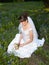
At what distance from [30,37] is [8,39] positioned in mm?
1477

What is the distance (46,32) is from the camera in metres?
11.5

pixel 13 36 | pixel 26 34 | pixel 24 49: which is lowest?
pixel 13 36

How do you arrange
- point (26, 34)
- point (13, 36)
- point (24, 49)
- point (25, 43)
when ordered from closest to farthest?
point (24, 49)
point (25, 43)
point (26, 34)
point (13, 36)

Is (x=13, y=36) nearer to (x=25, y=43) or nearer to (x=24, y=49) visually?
(x=25, y=43)

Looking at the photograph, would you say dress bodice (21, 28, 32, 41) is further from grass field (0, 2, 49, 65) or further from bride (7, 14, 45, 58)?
grass field (0, 2, 49, 65)

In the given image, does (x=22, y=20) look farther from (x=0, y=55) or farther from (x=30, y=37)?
(x=0, y=55)

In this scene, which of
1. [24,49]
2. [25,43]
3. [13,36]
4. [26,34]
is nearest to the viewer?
[24,49]

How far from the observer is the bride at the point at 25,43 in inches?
366

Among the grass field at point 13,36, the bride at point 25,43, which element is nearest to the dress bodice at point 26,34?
the bride at point 25,43

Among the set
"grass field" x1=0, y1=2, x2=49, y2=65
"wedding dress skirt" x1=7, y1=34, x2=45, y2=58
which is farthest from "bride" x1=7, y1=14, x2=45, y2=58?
"grass field" x1=0, y1=2, x2=49, y2=65

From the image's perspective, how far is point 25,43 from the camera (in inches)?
375

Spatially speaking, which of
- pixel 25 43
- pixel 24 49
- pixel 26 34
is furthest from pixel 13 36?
pixel 24 49

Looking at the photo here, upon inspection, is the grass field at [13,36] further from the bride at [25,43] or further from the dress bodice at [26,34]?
the dress bodice at [26,34]

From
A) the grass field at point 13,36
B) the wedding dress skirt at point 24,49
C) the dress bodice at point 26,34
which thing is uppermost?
the dress bodice at point 26,34
